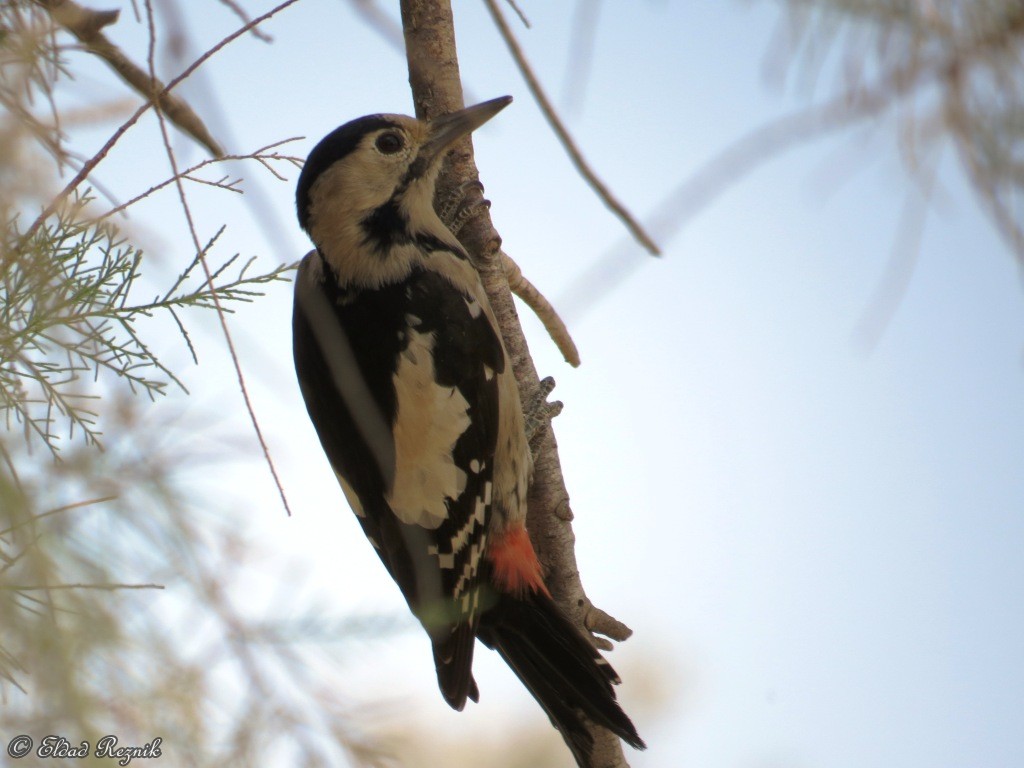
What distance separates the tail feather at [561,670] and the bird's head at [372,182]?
99 cm

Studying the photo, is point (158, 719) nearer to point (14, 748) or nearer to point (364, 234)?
point (14, 748)

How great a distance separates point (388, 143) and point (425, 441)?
0.80 m

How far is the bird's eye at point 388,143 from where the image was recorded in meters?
2.75

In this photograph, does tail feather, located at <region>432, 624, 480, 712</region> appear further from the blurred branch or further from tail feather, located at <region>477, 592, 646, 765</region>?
the blurred branch

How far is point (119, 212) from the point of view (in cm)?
180

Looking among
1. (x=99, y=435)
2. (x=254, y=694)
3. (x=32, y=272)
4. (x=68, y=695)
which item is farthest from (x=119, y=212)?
(x=68, y=695)

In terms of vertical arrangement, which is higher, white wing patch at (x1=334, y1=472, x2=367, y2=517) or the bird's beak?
the bird's beak

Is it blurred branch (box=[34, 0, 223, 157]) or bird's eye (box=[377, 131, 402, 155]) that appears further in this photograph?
bird's eye (box=[377, 131, 402, 155])

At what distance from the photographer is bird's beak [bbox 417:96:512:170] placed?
2.61m

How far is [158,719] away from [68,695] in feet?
1.21

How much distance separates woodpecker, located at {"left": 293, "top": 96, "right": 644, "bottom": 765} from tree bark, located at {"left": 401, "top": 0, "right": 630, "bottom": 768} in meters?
0.04
